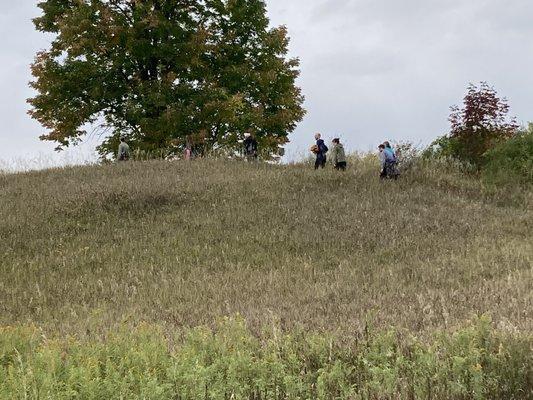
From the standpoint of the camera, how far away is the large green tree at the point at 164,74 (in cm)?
2684

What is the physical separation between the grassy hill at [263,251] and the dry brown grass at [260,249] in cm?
5

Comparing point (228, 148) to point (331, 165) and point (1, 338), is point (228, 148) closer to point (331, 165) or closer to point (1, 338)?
point (331, 165)

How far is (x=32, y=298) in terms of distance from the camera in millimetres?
11562

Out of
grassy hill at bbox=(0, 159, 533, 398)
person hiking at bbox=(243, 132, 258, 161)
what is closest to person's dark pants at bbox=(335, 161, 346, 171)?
grassy hill at bbox=(0, 159, 533, 398)

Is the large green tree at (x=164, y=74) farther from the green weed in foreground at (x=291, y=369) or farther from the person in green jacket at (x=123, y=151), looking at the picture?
the green weed in foreground at (x=291, y=369)

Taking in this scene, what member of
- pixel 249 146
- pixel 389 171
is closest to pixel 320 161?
pixel 389 171

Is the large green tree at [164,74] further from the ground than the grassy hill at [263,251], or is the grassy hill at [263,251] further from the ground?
the large green tree at [164,74]

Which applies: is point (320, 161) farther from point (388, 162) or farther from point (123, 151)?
point (123, 151)

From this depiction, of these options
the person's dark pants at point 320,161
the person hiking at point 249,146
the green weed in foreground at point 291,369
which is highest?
the person hiking at point 249,146

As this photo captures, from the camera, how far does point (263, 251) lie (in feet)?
46.4

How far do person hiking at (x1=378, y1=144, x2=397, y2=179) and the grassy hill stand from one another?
630mm

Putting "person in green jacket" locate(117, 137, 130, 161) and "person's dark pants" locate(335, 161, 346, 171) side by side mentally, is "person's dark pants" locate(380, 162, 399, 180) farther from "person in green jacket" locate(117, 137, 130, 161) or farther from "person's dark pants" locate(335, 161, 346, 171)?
"person in green jacket" locate(117, 137, 130, 161)

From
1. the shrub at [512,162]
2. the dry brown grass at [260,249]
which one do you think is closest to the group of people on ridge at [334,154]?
the dry brown grass at [260,249]

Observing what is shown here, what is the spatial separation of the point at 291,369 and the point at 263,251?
319 inches
